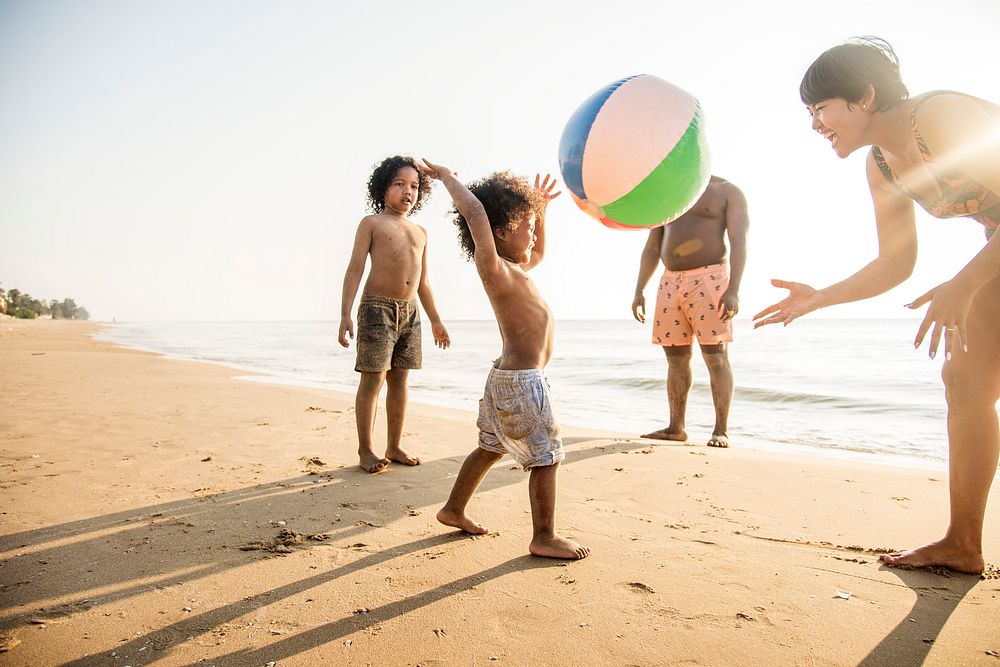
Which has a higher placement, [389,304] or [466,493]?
[389,304]

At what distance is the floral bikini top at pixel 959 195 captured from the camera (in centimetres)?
221

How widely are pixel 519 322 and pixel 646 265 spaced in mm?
3369

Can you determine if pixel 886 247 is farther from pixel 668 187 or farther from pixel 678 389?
pixel 678 389

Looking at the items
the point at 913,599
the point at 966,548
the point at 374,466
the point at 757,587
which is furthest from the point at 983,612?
the point at 374,466

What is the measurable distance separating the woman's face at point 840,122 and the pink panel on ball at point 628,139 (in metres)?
0.78

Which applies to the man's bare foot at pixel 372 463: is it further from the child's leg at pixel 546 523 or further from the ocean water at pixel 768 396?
the ocean water at pixel 768 396

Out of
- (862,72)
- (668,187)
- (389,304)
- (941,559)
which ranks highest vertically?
(862,72)

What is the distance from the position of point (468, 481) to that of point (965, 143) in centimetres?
232

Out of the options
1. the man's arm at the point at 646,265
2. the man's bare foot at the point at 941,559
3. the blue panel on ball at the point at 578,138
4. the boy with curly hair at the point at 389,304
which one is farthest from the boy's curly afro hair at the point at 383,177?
the man's bare foot at the point at 941,559

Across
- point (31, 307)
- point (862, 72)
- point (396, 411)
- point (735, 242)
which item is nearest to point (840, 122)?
point (862, 72)

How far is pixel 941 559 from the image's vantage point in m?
2.40

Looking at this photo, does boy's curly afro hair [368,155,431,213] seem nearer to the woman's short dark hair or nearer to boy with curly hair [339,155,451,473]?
boy with curly hair [339,155,451,473]

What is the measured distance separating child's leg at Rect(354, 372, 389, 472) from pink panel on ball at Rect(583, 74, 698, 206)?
2014 millimetres

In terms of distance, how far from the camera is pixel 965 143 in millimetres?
2092
